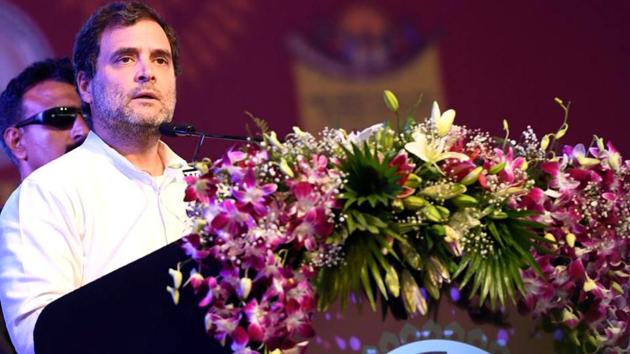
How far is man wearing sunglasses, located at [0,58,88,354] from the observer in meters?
3.16

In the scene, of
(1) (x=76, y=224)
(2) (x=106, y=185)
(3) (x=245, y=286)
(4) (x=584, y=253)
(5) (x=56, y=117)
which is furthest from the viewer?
(5) (x=56, y=117)

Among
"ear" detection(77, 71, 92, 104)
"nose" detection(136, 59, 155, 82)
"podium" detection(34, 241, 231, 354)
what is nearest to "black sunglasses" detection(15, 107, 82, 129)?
"ear" detection(77, 71, 92, 104)

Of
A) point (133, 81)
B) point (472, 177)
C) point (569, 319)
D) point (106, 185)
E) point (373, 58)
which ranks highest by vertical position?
point (373, 58)

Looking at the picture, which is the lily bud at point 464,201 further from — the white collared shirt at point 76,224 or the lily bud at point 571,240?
the white collared shirt at point 76,224

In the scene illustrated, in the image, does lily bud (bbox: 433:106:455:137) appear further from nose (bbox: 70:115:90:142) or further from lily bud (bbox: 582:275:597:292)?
nose (bbox: 70:115:90:142)

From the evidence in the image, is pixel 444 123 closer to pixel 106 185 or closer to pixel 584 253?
pixel 584 253

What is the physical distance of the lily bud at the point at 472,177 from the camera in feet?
5.04

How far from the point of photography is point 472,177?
1.54 meters

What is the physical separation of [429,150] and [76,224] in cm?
106

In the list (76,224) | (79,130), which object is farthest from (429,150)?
(79,130)

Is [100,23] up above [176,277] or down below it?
above

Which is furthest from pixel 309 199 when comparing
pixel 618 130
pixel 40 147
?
pixel 618 130

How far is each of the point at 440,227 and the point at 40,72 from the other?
2.02 meters

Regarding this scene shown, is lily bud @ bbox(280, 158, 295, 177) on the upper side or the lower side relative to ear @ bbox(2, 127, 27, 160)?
lower
